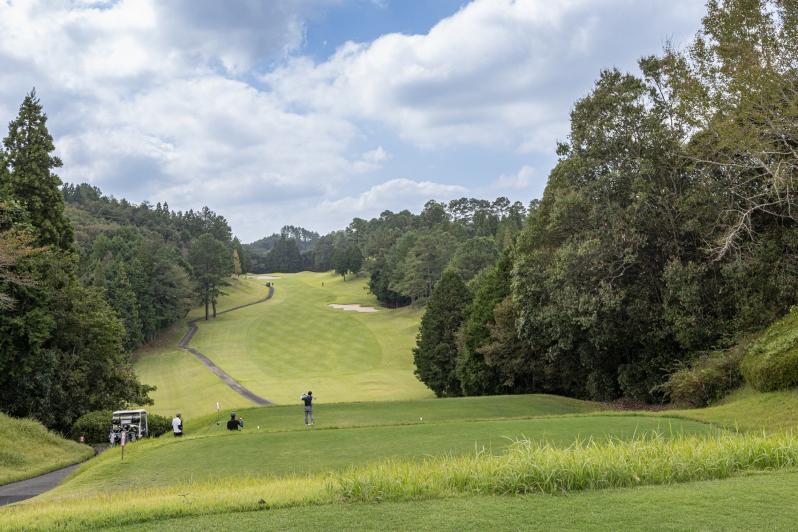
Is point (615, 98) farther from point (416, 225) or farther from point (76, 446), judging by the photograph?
point (416, 225)

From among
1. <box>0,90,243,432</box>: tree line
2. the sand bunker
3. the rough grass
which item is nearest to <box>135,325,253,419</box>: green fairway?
<box>0,90,243,432</box>: tree line

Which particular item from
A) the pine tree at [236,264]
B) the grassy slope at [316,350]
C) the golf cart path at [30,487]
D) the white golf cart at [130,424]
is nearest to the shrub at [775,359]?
the golf cart path at [30,487]

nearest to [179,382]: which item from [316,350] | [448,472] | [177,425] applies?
[316,350]

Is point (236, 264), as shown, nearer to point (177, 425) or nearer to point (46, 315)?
point (46, 315)

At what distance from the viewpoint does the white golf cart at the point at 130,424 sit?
30.3 meters

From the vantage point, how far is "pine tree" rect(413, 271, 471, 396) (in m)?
50.2

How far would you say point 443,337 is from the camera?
167ft

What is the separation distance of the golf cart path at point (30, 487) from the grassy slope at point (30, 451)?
563 mm

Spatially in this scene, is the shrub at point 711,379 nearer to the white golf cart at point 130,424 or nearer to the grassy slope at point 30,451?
the white golf cart at point 130,424

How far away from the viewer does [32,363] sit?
33.4 metres

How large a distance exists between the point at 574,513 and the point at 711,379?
2044 cm

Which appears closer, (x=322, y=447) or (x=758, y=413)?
(x=322, y=447)

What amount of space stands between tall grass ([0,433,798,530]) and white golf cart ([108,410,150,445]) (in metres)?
22.2

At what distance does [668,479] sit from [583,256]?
21.7 meters
